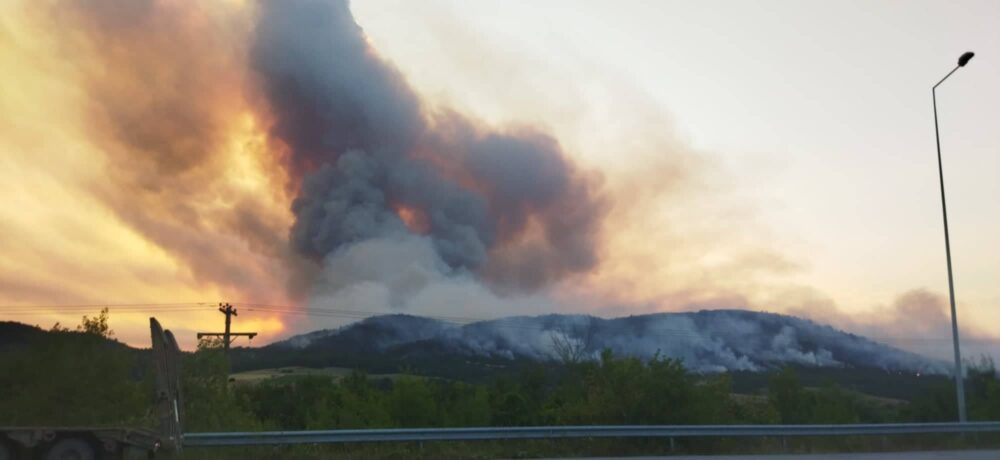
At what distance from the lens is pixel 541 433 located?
17.7 meters

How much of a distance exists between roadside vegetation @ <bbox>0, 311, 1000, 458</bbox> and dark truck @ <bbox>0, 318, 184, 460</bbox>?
1532mm

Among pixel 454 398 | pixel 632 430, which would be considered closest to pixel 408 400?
pixel 454 398

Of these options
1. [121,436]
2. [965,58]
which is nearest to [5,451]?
[121,436]

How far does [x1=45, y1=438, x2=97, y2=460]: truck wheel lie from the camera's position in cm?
1265

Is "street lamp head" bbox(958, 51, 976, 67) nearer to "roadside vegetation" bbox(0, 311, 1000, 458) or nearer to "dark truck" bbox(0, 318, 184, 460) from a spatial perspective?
"roadside vegetation" bbox(0, 311, 1000, 458)

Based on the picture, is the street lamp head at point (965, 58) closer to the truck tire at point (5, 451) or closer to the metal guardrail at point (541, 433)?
the metal guardrail at point (541, 433)

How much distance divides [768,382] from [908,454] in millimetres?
39987

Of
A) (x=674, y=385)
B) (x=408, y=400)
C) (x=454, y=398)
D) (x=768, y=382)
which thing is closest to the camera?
(x=674, y=385)

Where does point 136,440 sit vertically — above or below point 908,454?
above

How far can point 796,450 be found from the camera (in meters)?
20.4

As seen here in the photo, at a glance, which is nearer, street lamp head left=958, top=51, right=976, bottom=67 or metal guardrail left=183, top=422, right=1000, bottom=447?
metal guardrail left=183, top=422, right=1000, bottom=447

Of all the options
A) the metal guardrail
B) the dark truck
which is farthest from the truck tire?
the metal guardrail

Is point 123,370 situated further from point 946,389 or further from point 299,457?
point 946,389

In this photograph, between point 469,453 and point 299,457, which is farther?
point 469,453
